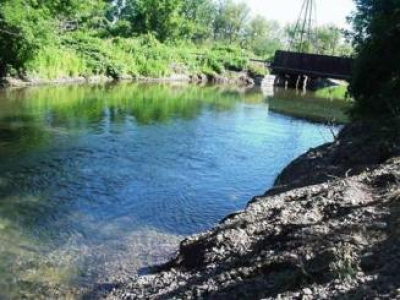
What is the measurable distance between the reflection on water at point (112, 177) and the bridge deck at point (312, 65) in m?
17.9

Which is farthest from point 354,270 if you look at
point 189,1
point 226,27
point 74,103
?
point 226,27

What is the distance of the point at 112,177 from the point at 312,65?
3949 cm

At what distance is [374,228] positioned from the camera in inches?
278

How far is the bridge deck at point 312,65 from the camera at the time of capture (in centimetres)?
4841

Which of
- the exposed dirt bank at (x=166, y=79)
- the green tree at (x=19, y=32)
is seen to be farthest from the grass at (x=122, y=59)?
the green tree at (x=19, y=32)

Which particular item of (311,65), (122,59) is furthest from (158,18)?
(311,65)

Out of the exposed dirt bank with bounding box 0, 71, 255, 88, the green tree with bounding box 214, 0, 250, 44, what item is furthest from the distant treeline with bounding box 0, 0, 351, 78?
the green tree with bounding box 214, 0, 250, 44

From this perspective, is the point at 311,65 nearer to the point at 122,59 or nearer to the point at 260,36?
the point at 122,59

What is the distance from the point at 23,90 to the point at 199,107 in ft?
40.0

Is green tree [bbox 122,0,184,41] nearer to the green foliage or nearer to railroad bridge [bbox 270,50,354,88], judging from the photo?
railroad bridge [bbox 270,50,354,88]

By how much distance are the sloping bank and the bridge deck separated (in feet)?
127

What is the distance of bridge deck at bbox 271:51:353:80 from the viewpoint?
48.4m

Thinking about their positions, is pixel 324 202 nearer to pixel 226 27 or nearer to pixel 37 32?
pixel 37 32

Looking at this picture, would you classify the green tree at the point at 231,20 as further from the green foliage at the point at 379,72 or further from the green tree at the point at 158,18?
the green foliage at the point at 379,72
